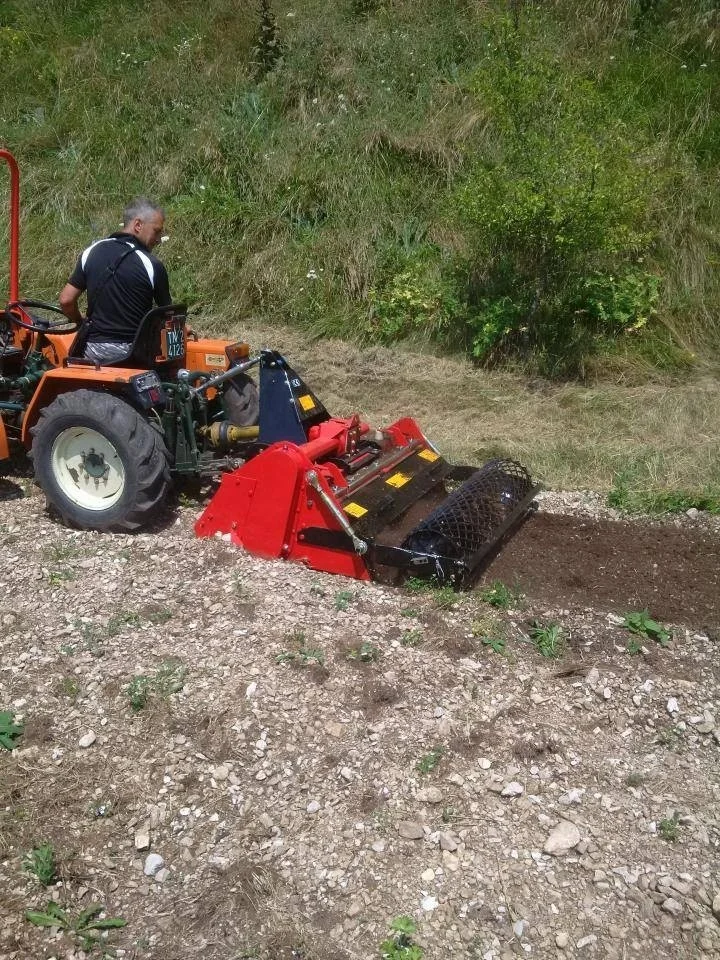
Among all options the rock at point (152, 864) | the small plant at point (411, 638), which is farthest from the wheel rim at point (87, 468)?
the rock at point (152, 864)

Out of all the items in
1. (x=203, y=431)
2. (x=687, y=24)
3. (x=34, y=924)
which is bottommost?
(x=34, y=924)

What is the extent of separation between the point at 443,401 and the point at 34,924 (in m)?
5.67

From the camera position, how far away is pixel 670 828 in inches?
119

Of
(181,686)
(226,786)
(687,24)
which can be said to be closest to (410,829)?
(226,786)

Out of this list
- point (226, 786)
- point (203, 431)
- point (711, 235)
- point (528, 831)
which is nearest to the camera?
point (528, 831)

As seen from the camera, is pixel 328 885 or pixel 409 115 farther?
pixel 409 115

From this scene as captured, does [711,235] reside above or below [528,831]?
above

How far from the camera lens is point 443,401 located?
307 inches

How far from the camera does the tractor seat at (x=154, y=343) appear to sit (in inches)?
200

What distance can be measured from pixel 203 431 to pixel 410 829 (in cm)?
287

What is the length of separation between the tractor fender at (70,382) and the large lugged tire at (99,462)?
0.32 ft

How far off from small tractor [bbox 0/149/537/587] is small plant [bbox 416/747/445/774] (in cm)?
111

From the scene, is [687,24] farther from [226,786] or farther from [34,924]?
[34,924]

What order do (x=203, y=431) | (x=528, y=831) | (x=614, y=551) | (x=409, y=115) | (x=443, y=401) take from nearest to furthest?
(x=528, y=831), (x=614, y=551), (x=203, y=431), (x=443, y=401), (x=409, y=115)
